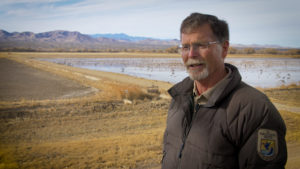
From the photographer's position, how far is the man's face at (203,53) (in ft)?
6.85

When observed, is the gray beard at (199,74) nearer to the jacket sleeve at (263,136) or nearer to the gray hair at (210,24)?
the gray hair at (210,24)

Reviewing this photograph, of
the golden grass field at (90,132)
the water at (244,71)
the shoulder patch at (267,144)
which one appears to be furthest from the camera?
the water at (244,71)

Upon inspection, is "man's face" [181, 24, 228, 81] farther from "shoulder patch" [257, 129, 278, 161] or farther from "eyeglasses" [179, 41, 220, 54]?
"shoulder patch" [257, 129, 278, 161]

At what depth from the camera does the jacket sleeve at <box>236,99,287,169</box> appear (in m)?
1.68

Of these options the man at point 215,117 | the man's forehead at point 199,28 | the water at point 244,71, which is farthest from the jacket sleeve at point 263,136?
the water at point 244,71

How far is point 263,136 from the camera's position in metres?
1.67

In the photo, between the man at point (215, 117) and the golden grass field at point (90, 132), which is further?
the golden grass field at point (90, 132)

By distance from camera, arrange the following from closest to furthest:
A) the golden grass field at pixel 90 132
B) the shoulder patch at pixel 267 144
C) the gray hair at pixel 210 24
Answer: the shoulder patch at pixel 267 144 → the gray hair at pixel 210 24 → the golden grass field at pixel 90 132

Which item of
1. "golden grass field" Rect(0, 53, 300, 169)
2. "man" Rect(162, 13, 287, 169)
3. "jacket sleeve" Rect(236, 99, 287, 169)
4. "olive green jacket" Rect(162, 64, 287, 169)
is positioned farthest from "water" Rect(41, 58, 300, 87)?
"jacket sleeve" Rect(236, 99, 287, 169)

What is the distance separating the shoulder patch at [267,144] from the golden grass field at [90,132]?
4.16 m

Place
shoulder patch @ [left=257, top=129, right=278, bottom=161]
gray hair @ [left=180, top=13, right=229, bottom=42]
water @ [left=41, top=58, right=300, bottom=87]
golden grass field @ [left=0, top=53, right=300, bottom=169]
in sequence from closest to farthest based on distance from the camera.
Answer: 1. shoulder patch @ [left=257, top=129, right=278, bottom=161]
2. gray hair @ [left=180, top=13, right=229, bottom=42]
3. golden grass field @ [left=0, top=53, right=300, bottom=169]
4. water @ [left=41, top=58, right=300, bottom=87]

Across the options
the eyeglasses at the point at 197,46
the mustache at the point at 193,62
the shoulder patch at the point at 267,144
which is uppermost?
the eyeglasses at the point at 197,46

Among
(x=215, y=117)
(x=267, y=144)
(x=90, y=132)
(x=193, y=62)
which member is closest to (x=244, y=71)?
(x=90, y=132)

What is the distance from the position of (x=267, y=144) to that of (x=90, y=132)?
7.59 meters
